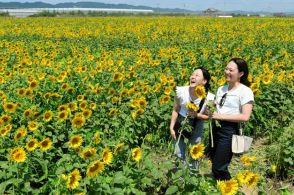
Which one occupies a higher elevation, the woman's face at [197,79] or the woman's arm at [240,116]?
the woman's face at [197,79]

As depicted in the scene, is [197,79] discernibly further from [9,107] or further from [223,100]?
[9,107]

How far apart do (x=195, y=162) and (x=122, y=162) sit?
818 millimetres

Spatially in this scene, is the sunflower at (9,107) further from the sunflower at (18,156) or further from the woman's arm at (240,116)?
the woman's arm at (240,116)

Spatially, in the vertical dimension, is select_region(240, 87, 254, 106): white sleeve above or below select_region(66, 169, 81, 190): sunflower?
above

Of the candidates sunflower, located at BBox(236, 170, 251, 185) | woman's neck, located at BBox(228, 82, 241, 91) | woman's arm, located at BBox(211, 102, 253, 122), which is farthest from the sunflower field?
woman's neck, located at BBox(228, 82, 241, 91)

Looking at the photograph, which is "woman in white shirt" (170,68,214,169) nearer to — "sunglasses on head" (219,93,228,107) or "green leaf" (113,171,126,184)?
"sunglasses on head" (219,93,228,107)

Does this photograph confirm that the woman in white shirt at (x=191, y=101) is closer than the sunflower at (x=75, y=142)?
No

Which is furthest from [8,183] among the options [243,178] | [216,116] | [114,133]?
Result: [216,116]

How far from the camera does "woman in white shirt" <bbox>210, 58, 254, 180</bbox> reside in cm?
353

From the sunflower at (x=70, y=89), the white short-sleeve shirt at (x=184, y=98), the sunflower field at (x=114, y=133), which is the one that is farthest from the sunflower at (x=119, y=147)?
the sunflower at (x=70, y=89)

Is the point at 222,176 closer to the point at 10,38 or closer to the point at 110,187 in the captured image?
the point at 110,187

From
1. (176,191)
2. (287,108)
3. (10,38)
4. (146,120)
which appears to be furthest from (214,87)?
(10,38)

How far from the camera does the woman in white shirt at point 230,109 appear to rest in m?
3.53

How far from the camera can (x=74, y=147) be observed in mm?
2902
